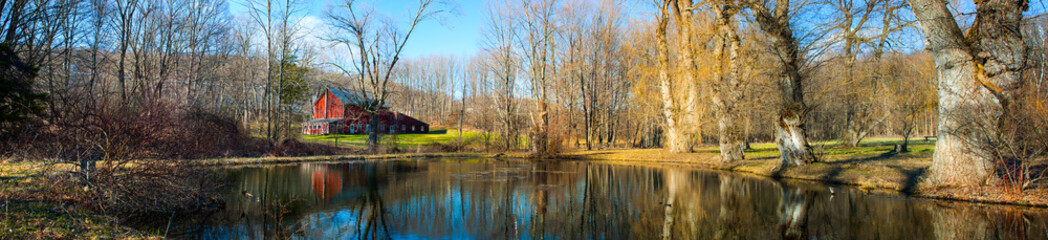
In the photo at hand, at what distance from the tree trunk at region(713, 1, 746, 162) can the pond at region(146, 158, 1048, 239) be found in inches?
199

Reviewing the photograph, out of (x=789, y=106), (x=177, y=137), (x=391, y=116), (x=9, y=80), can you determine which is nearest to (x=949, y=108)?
(x=789, y=106)

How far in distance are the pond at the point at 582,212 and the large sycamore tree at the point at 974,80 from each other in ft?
4.02

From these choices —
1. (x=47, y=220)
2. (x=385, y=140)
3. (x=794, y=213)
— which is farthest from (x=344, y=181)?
(x=385, y=140)

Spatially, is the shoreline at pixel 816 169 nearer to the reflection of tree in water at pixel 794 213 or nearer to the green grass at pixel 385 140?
the reflection of tree in water at pixel 794 213

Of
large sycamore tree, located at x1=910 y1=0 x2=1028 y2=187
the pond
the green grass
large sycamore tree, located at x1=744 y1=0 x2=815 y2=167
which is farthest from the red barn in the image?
large sycamore tree, located at x1=910 y1=0 x2=1028 y2=187

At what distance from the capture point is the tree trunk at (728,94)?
59.3 ft

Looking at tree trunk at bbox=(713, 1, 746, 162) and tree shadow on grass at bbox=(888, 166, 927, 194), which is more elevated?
tree trunk at bbox=(713, 1, 746, 162)

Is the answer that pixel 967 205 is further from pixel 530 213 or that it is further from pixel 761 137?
pixel 761 137

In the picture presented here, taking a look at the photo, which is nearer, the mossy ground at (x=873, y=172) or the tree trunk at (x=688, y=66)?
the mossy ground at (x=873, y=172)

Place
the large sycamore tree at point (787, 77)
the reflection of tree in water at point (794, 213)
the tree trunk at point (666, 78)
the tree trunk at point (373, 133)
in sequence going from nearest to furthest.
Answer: the reflection of tree in water at point (794, 213) → the large sycamore tree at point (787, 77) → the tree trunk at point (666, 78) → the tree trunk at point (373, 133)

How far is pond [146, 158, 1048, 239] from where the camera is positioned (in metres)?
7.41

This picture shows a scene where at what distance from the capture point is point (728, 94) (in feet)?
64.3

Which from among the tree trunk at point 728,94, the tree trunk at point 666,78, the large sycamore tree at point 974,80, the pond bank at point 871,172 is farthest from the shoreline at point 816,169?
the tree trunk at point 666,78

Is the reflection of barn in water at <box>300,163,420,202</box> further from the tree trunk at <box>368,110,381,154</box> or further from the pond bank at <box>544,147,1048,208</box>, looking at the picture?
the pond bank at <box>544,147,1048,208</box>
